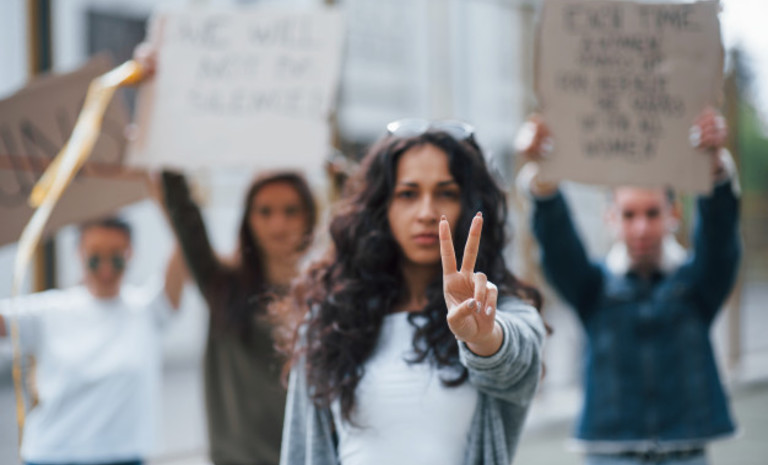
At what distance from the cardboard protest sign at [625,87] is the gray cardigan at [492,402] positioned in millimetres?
940

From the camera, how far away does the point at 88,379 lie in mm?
2926

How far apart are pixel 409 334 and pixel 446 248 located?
1.28 feet

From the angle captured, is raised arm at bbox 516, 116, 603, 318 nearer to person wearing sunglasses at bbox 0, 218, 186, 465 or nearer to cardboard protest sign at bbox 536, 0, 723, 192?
cardboard protest sign at bbox 536, 0, 723, 192

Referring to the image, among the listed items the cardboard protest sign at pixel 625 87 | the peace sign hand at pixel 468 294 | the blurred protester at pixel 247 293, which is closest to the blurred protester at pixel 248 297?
the blurred protester at pixel 247 293

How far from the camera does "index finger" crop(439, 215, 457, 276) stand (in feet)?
4.82

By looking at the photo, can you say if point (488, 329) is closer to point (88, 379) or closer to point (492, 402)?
point (492, 402)

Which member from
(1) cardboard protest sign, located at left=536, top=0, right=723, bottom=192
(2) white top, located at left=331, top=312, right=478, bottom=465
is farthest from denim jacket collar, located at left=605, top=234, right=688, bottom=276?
(2) white top, located at left=331, top=312, right=478, bottom=465

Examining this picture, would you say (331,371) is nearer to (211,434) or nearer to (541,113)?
A: (211,434)

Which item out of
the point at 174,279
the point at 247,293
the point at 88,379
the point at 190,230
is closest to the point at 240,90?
the point at 190,230

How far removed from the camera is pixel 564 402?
717 centimetres

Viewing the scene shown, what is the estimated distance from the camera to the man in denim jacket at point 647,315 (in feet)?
8.90

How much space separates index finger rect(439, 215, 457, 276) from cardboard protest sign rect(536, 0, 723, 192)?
1.16 metres

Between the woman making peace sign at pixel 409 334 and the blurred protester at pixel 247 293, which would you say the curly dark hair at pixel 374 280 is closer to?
the woman making peace sign at pixel 409 334

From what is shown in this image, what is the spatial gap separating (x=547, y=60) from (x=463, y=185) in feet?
3.14
